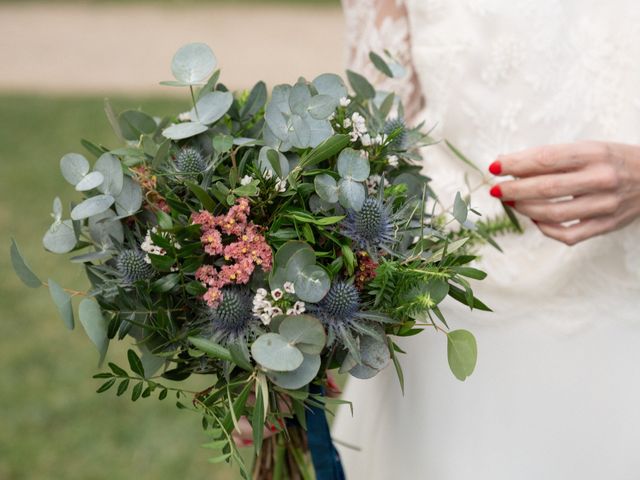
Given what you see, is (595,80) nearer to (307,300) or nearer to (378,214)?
(378,214)

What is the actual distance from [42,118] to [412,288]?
563cm

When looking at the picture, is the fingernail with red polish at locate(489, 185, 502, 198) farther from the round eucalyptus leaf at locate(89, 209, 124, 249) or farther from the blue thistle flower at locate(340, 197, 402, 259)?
the round eucalyptus leaf at locate(89, 209, 124, 249)

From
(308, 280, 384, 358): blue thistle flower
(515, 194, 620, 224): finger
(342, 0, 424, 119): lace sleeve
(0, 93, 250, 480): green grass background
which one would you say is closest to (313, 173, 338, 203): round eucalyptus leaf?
(308, 280, 384, 358): blue thistle flower

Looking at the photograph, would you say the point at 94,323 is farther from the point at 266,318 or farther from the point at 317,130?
the point at 317,130

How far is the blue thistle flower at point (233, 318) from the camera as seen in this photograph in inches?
40.6

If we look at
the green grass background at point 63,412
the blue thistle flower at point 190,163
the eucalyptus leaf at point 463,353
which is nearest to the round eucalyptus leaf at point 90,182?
the blue thistle flower at point 190,163

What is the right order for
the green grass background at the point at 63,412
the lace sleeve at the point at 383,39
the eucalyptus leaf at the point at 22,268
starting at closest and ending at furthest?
1. the eucalyptus leaf at the point at 22,268
2. the lace sleeve at the point at 383,39
3. the green grass background at the point at 63,412

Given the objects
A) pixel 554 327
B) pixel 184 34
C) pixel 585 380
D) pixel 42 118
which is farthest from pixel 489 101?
pixel 184 34

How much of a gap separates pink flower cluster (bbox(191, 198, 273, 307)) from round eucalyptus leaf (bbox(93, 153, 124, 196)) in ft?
0.38

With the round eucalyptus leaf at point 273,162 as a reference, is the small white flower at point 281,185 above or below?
below

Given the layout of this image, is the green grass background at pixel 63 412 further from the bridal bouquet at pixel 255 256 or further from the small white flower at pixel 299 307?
the small white flower at pixel 299 307

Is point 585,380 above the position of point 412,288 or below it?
below

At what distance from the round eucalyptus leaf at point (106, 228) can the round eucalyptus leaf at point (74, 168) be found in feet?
0.20

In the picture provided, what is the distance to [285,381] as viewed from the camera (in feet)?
3.35
